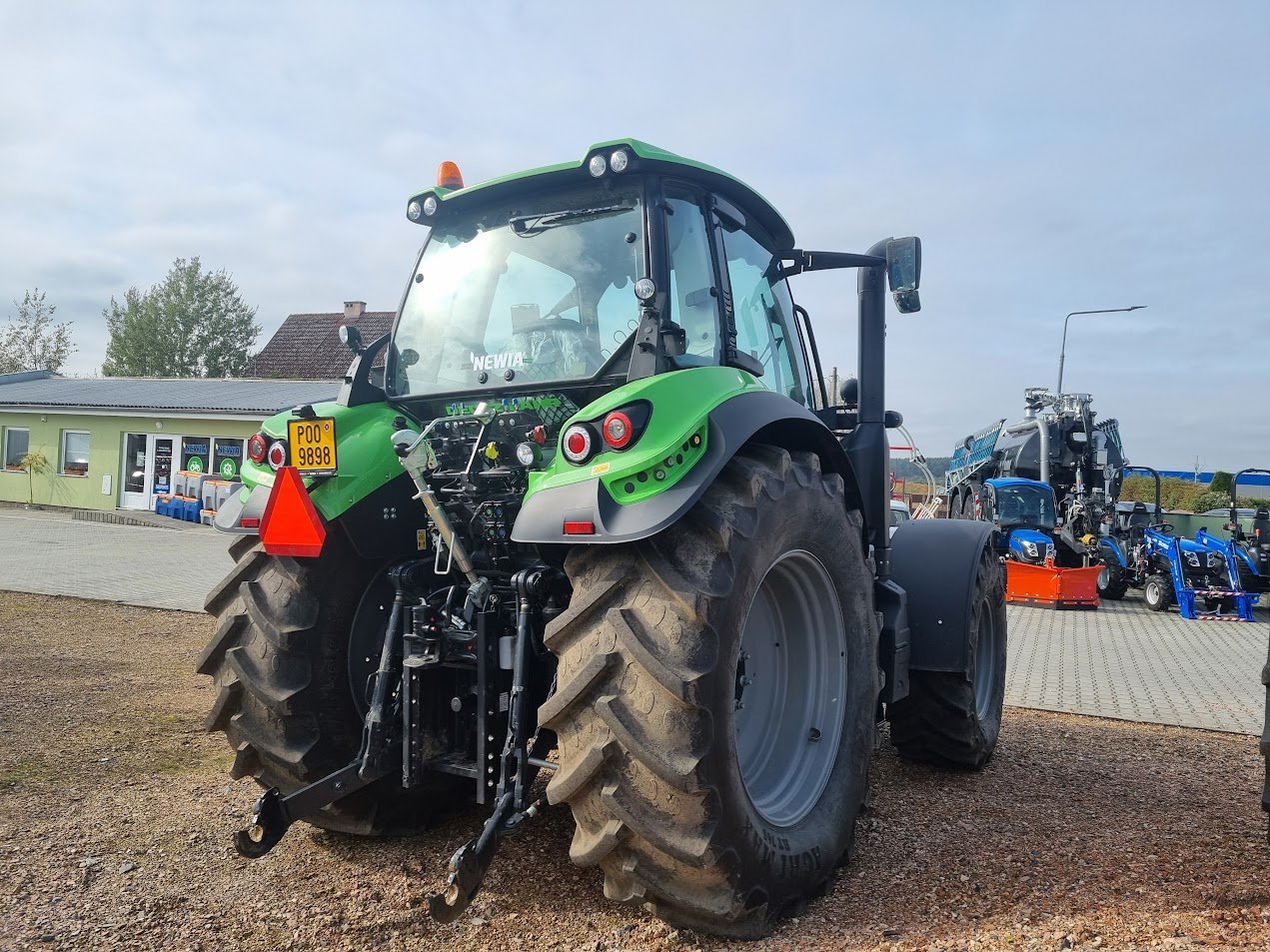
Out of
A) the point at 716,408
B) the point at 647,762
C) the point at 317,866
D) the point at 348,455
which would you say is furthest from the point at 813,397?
the point at 317,866

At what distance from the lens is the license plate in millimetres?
3393

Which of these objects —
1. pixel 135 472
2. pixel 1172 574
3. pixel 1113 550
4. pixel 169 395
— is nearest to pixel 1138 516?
pixel 1113 550

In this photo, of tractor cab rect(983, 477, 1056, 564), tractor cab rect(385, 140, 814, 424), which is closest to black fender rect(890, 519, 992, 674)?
tractor cab rect(385, 140, 814, 424)

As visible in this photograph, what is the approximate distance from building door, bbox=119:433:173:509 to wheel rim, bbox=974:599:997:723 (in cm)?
2315

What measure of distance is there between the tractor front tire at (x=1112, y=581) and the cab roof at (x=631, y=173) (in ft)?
41.1

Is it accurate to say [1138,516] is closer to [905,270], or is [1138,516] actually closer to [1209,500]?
[1209,500]

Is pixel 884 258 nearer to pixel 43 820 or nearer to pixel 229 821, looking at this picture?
pixel 229 821

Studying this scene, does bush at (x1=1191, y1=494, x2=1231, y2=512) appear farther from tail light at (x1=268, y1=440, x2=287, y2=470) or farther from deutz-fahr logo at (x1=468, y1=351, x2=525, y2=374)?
tail light at (x1=268, y1=440, x2=287, y2=470)

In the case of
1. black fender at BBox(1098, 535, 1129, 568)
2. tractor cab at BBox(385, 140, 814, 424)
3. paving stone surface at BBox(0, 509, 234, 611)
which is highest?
tractor cab at BBox(385, 140, 814, 424)

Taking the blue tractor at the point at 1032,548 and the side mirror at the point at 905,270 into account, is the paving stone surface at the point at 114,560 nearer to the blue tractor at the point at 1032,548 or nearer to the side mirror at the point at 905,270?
the side mirror at the point at 905,270

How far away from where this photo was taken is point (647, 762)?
8.15 feet

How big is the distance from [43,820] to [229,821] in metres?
0.70

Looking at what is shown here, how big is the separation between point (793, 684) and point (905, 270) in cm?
189

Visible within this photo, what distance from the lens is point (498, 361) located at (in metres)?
3.57
